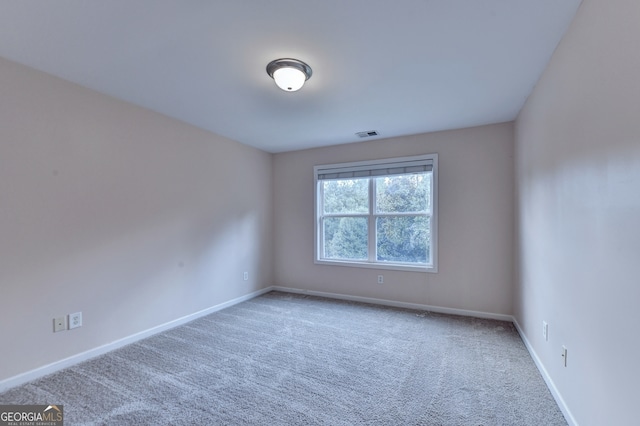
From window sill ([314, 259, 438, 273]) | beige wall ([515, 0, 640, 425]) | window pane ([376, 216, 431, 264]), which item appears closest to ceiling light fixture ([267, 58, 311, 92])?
beige wall ([515, 0, 640, 425])

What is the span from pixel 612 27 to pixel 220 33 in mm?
2034

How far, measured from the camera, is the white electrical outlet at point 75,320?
2.40 metres

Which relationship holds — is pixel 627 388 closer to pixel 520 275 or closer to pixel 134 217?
pixel 520 275

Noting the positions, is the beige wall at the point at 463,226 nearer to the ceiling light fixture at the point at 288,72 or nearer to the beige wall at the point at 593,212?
the beige wall at the point at 593,212

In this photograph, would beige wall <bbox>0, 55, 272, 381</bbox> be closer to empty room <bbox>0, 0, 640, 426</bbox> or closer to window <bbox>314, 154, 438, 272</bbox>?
empty room <bbox>0, 0, 640, 426</bbox>

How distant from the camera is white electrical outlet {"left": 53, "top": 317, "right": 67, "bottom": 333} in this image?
91.1 inches

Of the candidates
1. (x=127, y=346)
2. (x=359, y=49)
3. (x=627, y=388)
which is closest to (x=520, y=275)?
(x=627, y=388)

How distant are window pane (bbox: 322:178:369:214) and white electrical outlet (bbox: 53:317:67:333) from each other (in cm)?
334

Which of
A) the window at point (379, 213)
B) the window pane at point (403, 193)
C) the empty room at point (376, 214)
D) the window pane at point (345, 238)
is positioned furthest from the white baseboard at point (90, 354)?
the window pane at point (403, 193)

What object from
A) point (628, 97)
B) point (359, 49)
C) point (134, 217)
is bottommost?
point (134, 217)

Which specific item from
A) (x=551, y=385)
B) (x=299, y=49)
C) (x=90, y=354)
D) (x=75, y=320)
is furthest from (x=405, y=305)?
(x=75, y=320)

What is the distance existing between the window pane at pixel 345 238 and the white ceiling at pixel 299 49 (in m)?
1.86

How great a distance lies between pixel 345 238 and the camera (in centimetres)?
450

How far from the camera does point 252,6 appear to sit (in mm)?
1593
